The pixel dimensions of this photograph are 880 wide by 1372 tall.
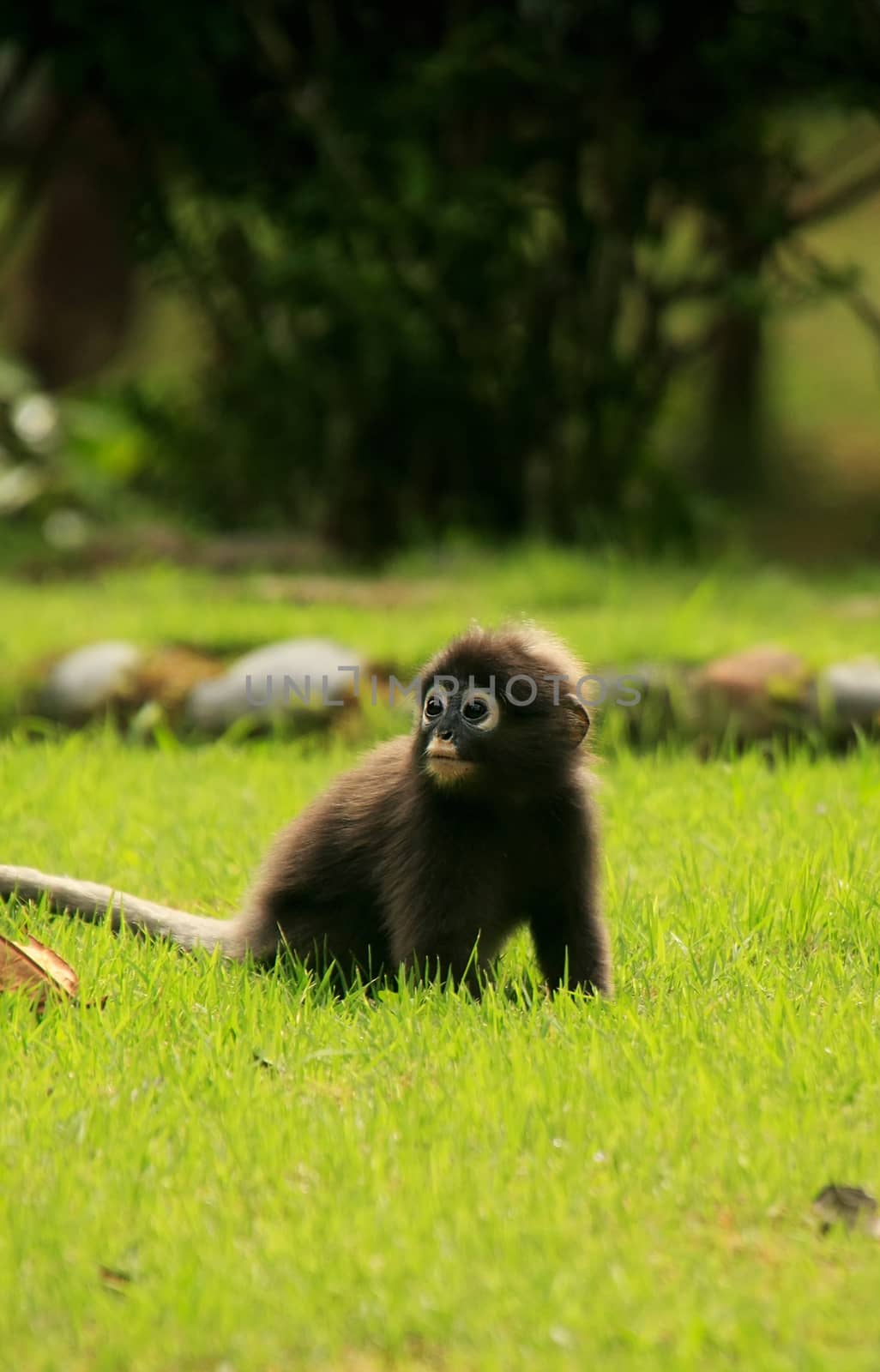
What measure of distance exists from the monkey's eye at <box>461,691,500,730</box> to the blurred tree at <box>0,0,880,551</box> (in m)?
7.25

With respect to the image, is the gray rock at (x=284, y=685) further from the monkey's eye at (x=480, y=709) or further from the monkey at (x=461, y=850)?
the monkey's eye at (x=480, y=709)

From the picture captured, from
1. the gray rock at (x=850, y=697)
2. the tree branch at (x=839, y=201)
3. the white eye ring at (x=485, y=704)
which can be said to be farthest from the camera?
the tree branch at (x=839, y=201)

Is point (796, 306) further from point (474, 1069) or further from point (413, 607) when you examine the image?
point (474, 1069)

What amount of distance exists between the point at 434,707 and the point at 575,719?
1.13 ft

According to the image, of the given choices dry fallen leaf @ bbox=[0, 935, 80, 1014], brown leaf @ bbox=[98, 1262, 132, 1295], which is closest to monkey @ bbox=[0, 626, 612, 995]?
dry fallen leaf @ bbox=[0, 935, 80, 1014]

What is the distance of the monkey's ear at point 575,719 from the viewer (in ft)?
13.4

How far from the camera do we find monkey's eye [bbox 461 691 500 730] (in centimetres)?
396

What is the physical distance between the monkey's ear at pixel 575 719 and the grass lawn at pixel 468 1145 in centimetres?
57

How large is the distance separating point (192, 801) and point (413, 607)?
3.22 meters

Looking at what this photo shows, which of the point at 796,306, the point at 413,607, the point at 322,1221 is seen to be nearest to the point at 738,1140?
the point at 322,1221

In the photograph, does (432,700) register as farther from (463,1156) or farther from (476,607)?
(476,607)

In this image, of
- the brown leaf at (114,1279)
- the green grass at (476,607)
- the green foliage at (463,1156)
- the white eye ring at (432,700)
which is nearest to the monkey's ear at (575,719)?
the white eye ring at (432,700)

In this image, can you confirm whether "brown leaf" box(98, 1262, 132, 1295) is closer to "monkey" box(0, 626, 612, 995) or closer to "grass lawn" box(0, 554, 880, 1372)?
"grass lawn" box(0, 554, 880, 1372)

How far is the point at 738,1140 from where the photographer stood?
3111 mm
